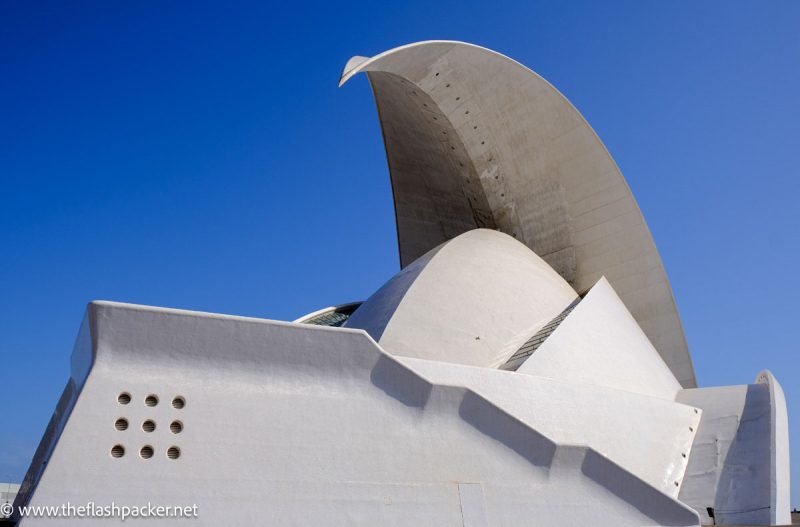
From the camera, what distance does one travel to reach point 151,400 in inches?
237

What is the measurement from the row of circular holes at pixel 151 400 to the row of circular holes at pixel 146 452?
1.16 ft

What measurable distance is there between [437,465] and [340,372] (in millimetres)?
1304

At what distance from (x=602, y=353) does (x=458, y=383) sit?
12.8ft

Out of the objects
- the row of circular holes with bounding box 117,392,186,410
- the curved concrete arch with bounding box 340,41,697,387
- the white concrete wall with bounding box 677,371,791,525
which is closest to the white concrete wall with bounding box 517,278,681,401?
the white concrete wall with bounding box 677,371,791,525

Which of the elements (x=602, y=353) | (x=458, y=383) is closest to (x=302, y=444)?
(x=458, y=383)

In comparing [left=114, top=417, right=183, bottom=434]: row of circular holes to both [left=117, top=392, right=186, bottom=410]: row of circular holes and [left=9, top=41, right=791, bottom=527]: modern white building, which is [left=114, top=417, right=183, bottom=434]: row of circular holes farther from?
[left=117, top=392, right=186, bottom=410]: row of circular holes

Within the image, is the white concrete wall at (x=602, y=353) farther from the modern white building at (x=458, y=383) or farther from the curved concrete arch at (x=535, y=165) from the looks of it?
the curved concrete arch at (x=535, y=165)

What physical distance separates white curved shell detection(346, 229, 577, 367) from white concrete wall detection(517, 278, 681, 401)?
631 mm

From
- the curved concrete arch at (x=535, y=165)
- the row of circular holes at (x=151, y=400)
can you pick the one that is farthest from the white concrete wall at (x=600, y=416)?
the curved concrete arch at (x=535, y=165)

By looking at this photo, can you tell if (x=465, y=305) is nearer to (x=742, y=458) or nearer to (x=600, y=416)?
(x=600, y=416)

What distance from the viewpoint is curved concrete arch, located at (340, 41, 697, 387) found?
13648 millimetres

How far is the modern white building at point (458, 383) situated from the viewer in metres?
6.00

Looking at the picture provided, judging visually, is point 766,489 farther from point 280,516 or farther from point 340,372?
point 280,516

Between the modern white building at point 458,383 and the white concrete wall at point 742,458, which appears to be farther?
the white concrete wall at point 742,458
